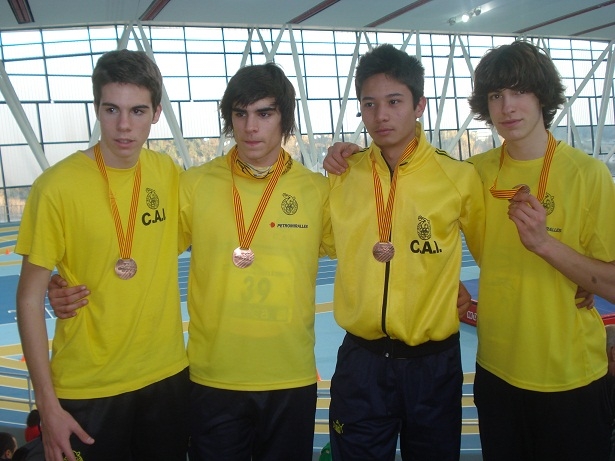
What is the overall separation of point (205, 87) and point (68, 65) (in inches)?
190

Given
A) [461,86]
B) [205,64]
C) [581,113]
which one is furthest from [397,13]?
[581,113]

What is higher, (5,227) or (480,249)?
(480,249)

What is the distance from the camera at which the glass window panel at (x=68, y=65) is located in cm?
2016

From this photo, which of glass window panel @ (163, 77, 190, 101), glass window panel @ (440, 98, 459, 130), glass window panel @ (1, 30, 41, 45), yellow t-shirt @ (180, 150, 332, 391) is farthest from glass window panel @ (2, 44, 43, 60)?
yellow t-shirt @ (180, 150, 332, 391)

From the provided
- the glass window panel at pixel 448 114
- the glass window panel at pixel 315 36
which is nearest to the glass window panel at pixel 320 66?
the glass window panel at pixel 315 36

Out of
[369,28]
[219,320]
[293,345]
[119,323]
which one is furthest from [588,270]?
[369,28]

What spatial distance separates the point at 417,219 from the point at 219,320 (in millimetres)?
1061

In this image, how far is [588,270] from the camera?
252 cm

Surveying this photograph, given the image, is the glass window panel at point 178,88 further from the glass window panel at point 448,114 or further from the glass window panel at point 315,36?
the glass window panel at point 448,114

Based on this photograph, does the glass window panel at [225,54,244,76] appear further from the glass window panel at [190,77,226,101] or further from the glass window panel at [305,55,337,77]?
the glass window panel at [305,55,337,77]

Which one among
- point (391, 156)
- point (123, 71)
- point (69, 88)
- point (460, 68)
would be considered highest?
point (460, 68)

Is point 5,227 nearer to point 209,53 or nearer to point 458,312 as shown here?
point 209,53

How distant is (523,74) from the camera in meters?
2.71

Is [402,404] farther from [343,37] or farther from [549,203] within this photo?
[343,37]
